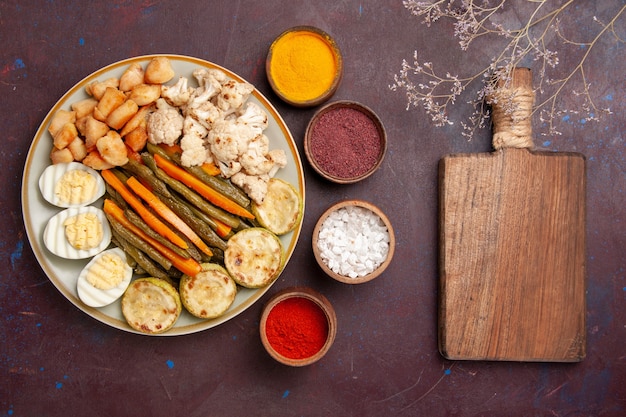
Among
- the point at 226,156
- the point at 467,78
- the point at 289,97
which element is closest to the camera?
the point at 226,156

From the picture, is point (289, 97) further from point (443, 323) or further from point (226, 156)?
point (443, 323)

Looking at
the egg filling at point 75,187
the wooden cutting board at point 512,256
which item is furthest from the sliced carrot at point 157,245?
the wooden cutting board at point 512,256

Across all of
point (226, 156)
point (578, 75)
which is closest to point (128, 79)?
point (226, 156)

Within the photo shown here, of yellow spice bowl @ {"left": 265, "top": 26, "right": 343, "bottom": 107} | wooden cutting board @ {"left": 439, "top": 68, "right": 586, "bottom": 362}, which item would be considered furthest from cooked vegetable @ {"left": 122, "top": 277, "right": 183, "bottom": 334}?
wooden cutting board @ {"left": 439, "top": 68, "right": 586, "bottom": 362}

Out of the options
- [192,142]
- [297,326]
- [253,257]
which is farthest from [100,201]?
[297,326]

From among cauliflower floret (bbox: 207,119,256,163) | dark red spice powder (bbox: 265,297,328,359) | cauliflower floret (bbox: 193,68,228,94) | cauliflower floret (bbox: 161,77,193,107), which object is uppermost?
cauliflower floret (bbox: 193,68,228,94)

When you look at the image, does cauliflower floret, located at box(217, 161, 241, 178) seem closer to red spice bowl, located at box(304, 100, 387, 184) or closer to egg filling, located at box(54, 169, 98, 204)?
red spice bowl, located at box(304, 100, 387, 184)
